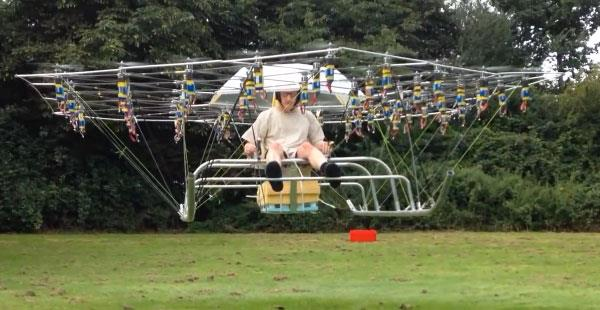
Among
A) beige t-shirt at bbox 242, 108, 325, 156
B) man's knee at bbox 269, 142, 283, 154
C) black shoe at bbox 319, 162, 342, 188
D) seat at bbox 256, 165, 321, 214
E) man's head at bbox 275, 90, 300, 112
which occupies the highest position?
man's head at bbox 275, 90, 300, 112

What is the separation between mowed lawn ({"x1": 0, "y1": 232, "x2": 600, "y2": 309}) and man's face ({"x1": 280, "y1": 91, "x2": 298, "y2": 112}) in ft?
9.88

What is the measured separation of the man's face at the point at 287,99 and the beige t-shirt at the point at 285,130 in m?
0.07

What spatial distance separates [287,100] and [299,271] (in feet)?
23.7

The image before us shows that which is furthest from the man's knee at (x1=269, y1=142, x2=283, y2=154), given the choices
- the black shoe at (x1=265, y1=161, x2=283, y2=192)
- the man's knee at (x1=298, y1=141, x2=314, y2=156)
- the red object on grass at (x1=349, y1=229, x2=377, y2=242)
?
the red object on grass at (x1=349, y1=229, x2=377, y2=242)

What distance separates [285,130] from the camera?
40.9 ft

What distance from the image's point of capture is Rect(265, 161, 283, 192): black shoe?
36.9 ft

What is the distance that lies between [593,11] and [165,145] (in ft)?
65.7

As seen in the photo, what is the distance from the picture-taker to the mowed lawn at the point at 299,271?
1452 cm

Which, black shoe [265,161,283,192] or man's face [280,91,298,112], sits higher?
man's face [280,91,298,112]

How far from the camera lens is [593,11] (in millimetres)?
39094

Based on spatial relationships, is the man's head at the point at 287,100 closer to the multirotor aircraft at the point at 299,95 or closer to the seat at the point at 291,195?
the multirotor aircraft at the point at 299,95

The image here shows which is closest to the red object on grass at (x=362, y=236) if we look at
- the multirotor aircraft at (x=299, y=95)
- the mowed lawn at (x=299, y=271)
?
the mowed lawn at (x=299, y=271)

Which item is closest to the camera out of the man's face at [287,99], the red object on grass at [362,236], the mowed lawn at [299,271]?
the man's face at [287,99]

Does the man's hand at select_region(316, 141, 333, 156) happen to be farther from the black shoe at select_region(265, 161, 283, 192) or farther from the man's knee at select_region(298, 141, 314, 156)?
the black shoe at select_region(265, 161, 283, 192)
